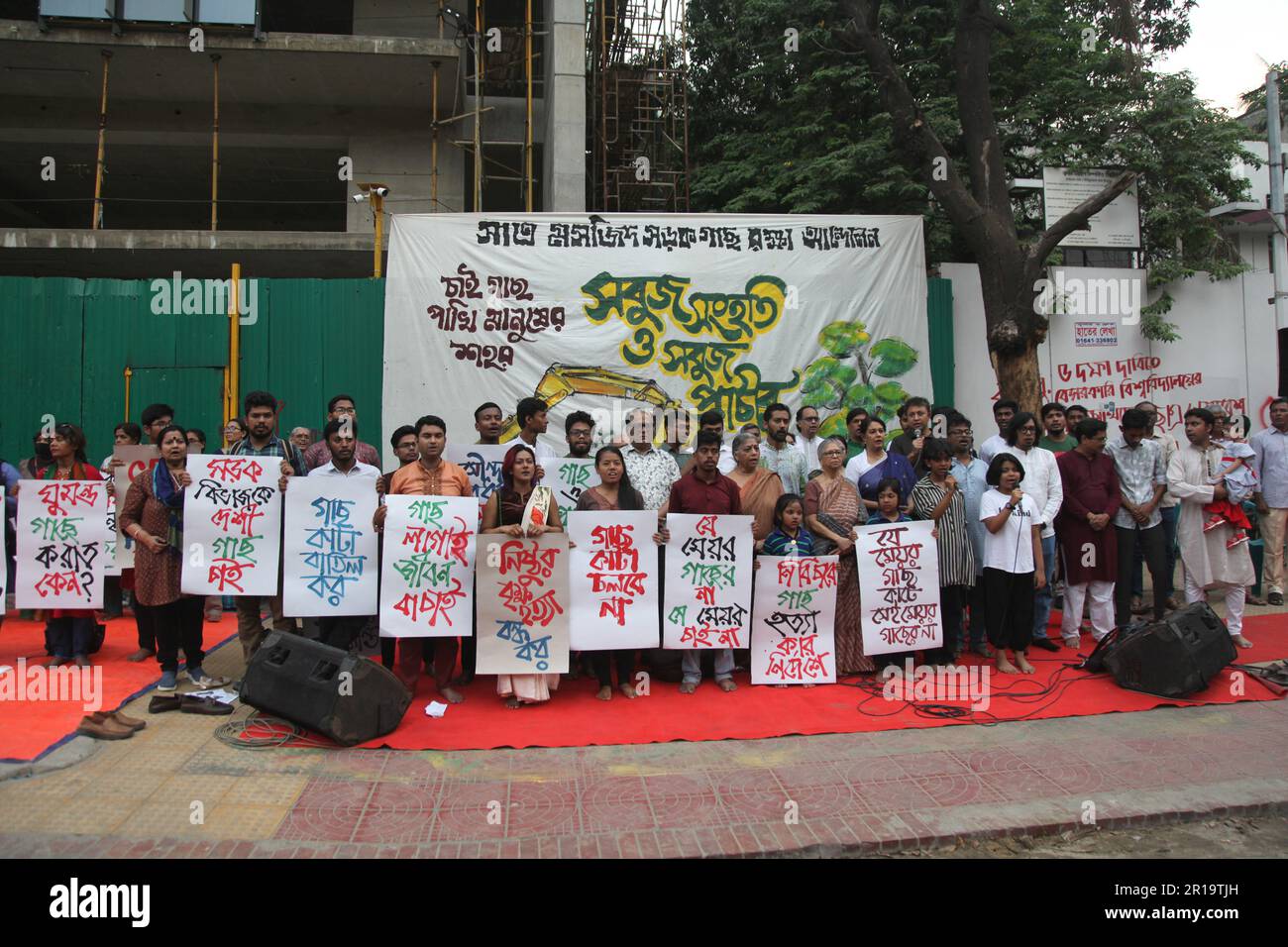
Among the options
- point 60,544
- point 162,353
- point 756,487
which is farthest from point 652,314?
point 60,544

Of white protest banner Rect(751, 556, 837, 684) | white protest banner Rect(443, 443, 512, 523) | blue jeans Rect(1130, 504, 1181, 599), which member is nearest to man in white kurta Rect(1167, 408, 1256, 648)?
blue jeans Rect(1130, 504, 1181, 599)

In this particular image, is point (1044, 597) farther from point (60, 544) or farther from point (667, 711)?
point (60, 544)

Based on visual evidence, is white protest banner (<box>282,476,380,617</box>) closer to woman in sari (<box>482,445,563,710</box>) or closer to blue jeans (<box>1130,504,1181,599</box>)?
woman in sari (<box>482,445,563,710</box>)

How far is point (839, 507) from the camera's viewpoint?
20.4 ft

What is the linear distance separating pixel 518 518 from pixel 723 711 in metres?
1.88

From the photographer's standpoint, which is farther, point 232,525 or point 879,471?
point 879,471

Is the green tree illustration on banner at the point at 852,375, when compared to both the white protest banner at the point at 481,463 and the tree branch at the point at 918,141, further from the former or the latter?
the white protest banner at the point at 481,463

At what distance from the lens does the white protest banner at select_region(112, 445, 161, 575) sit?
7434 mm

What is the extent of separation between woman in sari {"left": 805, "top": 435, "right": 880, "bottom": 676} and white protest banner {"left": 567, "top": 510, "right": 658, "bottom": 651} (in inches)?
51.0

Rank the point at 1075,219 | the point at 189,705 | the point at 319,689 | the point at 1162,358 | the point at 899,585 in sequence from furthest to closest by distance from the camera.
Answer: the point at 1162,358, the point at 1075,219, the point at 899,585, the point at 189,705, the point at 319,689

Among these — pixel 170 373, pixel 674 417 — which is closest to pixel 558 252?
pixel 674 417

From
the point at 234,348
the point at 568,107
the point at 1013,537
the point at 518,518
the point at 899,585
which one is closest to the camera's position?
the point at 518,518

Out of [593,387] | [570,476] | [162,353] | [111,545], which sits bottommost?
[111,545]

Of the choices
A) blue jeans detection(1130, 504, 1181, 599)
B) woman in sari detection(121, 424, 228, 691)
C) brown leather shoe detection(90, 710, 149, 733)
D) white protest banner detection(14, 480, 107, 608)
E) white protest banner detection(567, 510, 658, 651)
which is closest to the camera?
brown leather shoe detection(90, 710, 149, 733)
